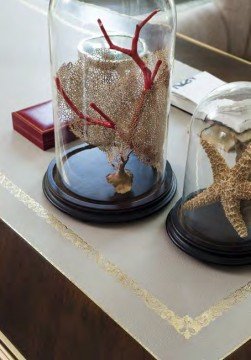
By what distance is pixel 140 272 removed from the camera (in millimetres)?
523

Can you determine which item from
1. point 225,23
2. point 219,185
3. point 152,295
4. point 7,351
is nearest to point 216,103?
point 219,185

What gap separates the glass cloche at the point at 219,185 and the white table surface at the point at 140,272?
0.06 feet

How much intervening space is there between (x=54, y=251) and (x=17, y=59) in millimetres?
501

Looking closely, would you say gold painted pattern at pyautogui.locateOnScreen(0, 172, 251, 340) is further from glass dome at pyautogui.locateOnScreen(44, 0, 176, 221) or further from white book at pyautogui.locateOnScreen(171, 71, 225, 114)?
white book at pyautogui.locateOnScreen(171, 71, 225, 114)

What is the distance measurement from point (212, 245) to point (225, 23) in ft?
3.53

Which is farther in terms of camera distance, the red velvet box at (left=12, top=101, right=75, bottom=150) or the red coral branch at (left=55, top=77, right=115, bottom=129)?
the red velvet box at (left=12, top=101, right=75, bottom=150)

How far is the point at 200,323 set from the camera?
1.55ft

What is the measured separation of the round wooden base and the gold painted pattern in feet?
0.07

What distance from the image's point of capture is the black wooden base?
0.53 m

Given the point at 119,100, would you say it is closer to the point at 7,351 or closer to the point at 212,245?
the point at 212,245

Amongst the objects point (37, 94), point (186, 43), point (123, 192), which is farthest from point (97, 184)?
point (186, 43)

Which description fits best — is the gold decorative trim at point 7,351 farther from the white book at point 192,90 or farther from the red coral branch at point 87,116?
the white book at point 192,90

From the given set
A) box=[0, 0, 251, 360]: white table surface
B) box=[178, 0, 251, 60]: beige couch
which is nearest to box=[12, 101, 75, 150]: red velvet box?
box=[0, 0, 251, 360]: white table surface

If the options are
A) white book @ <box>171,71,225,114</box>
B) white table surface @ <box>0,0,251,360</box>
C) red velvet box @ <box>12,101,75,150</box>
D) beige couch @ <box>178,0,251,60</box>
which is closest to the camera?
white table surface @ <box>0,0,251,360</box>
